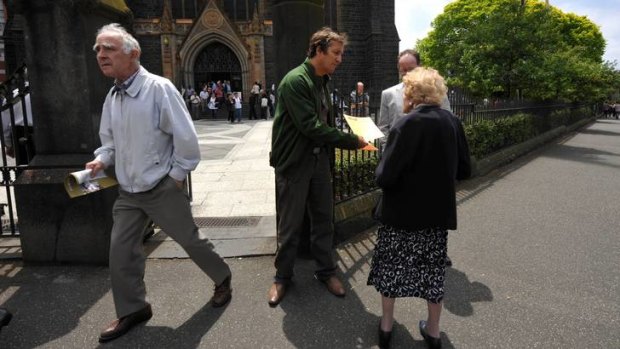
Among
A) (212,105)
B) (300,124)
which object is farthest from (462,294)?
(212,105)

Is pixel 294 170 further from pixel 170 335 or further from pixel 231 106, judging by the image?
pixel 231 106

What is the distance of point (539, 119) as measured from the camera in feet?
46.8

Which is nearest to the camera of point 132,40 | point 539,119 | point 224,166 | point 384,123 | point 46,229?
point 132,40

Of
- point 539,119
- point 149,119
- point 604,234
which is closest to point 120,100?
point 149,119

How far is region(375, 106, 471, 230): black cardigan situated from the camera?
2.48 m

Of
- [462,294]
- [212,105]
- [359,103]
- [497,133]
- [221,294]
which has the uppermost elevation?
[212,105]

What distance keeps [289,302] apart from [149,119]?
1685 mm

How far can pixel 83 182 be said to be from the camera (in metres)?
2.78

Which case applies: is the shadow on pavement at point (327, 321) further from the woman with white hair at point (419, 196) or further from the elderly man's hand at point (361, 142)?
the elderly man's hand at point (361, 142)

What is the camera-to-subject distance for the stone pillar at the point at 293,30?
13.1ft

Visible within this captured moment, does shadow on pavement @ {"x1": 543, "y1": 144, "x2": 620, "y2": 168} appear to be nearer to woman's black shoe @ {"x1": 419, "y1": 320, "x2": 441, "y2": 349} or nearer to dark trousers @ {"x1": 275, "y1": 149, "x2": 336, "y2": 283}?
dark trousers @ {"x1": 275, "y1": 149, "x2": 336, "y2": 283}

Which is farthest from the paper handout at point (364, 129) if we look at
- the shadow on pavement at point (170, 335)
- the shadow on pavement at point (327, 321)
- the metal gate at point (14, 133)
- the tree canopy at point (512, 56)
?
the tree canopy at point (512, 56)

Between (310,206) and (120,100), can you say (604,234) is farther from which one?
(120,100)

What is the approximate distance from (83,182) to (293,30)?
2211 millimetres
